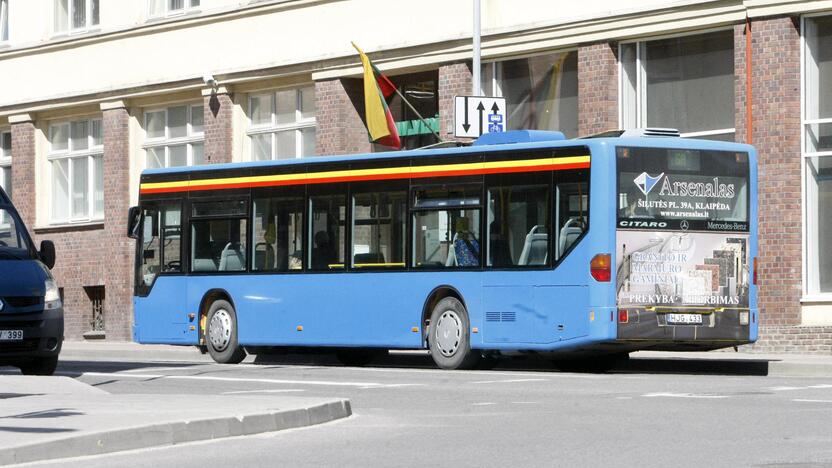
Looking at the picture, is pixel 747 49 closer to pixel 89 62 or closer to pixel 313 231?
pixel 313 231

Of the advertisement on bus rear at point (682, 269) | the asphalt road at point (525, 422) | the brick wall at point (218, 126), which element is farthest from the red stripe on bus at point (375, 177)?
the brick wall at point (218, 126)

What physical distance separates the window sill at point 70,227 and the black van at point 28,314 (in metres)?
20.0

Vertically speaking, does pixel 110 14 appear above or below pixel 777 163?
above

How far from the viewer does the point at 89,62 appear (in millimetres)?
40188

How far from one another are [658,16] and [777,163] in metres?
3.39

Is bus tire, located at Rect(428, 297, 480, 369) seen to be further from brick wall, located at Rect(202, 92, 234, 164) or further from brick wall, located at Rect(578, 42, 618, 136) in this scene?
brick wall, located at Rect(202, 92, 234, 164)

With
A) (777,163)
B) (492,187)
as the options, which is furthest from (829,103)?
(492,187)

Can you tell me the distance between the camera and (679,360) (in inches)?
938

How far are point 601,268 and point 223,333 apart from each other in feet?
23.7

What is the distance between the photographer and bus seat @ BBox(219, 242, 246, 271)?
2527cm

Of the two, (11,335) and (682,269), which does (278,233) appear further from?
(682,269)

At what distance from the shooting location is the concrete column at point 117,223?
127 feet

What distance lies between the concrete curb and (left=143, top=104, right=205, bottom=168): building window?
2490 cm

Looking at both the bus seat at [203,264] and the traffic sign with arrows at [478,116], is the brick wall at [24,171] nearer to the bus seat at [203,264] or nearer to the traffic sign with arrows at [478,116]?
the bus seat at [203,264]
